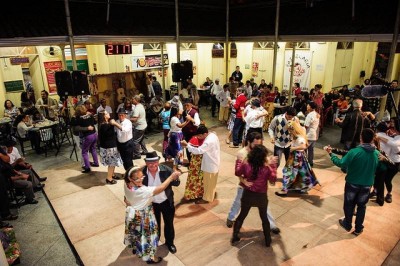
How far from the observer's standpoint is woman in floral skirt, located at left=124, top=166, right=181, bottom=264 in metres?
3.61

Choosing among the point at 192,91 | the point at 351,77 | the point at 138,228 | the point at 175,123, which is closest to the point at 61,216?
the point at 138,228

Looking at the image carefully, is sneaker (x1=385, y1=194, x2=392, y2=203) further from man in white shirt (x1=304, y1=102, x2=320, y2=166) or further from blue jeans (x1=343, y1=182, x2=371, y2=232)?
man in white shirt (x1=304, y1=102, x2=320, y2=166)

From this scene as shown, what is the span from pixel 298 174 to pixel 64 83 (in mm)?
5928

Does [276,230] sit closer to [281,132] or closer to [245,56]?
[281,132]

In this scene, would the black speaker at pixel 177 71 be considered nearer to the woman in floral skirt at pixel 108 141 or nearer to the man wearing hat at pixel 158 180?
the woman in floral skirt at pixel 108 141

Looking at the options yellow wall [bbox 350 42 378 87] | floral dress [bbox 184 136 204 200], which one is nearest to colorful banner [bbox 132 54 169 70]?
yellow wall [bbox 350 42 378 87]

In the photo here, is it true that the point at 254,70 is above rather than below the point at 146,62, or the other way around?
below

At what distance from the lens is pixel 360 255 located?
166 inches

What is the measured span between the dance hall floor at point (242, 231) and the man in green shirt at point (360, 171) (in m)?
0.45

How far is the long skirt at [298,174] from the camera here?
5.45 metres

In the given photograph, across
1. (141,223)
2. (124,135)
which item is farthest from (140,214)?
(124,135)

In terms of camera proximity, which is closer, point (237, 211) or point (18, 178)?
point (237, 211)

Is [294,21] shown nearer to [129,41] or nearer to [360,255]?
[129,41]

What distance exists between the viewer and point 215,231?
479 cm
